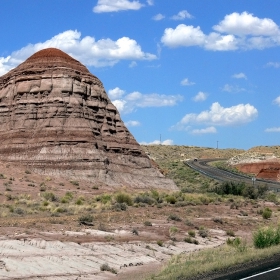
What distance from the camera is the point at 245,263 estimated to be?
1823 centimetres

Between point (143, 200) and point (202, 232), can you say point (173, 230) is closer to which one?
point (202, 232)

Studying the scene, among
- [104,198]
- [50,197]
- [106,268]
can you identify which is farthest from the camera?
[104,198]

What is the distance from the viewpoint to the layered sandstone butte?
171 ft

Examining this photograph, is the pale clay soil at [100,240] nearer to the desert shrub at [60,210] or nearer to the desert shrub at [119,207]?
the desert shrub at [119,207]

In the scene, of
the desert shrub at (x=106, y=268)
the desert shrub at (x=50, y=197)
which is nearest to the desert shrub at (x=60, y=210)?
the desert shrub at (x=50, y=197)

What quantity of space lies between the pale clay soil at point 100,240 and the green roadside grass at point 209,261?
0.98 meters

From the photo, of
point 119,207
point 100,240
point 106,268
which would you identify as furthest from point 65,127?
point 106,268

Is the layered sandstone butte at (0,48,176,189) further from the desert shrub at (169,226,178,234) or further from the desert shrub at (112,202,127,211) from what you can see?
the desert shrub at (169,226,178,234)

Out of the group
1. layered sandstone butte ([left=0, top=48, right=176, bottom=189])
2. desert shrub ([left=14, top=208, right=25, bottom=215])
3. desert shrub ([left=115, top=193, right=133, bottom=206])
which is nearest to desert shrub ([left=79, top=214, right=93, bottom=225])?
desert shrub ([left=14, top=208, right=25, bottom=215])

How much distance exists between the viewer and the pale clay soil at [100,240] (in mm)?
17234

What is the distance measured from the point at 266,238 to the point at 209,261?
16.6ft

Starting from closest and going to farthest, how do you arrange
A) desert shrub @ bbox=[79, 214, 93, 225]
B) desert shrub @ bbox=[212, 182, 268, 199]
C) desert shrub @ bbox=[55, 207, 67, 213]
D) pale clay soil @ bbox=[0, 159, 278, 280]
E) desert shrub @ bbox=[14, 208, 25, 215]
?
pale clay soil @ bbox=[0, 159, 278, 280] < desert shrub @ bbox=[79, 214, 93, 225] < desert shrub @ bbox=[14, 208, 25, 215] < desert shrub @ bbox=[55, 207, 67, 213] < desert shrub @ bbox=[212, 182, 268, 199]

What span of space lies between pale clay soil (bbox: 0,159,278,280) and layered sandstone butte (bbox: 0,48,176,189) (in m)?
13.1

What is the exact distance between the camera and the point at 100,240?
22734 mm
